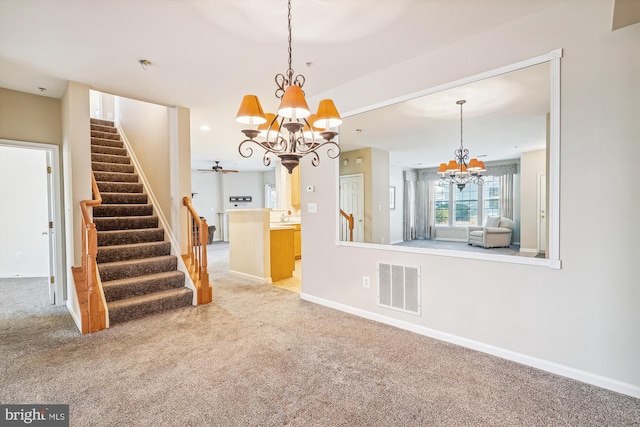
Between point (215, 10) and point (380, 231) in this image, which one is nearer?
point (215, 10)

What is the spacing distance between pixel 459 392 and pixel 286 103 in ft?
6.96

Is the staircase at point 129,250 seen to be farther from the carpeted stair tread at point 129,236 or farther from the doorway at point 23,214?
the doorway at point 23,214

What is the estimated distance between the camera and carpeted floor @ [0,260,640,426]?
5.73 feet

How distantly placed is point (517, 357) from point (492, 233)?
0.97 meters

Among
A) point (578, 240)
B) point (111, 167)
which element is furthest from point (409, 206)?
point (111, 167)

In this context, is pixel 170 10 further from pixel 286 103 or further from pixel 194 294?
pixel 194 294

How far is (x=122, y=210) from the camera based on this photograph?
4.46m

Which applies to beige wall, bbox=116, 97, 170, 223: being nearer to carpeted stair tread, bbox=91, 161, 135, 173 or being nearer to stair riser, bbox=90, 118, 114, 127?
carpeted stair tread, bbox=91, 161, 135, 173

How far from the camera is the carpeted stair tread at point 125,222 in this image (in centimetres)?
410

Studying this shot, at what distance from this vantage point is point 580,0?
199cm

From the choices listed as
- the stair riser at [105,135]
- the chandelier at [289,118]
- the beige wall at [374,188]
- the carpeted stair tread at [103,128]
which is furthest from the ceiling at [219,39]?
the carpeted stair tread at [103,128]

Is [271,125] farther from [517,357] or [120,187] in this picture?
[120,187]

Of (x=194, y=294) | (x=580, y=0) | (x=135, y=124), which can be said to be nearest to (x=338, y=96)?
(x=580, y=0)

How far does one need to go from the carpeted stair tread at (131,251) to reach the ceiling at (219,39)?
1.95 m
